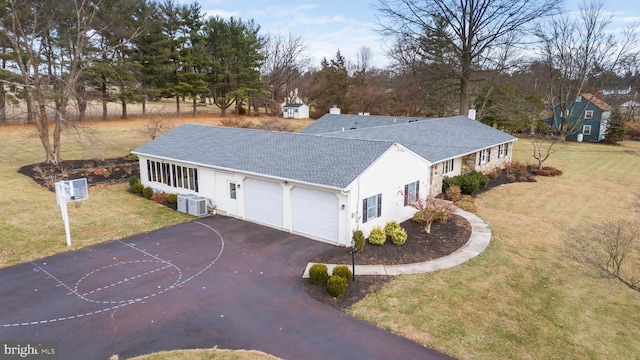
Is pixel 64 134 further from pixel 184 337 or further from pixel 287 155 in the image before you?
pixel 184 337

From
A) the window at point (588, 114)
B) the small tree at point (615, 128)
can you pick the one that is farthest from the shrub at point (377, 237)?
the window at point (588, 114)

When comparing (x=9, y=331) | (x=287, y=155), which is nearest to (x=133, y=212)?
(x=287, y=155)

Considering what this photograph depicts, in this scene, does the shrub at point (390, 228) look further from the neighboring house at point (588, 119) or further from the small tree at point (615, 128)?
the small tree at point (615, 128)

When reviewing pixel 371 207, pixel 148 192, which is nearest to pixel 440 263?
pixel 371 207

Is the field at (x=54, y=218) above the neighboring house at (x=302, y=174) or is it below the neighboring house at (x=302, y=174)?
below

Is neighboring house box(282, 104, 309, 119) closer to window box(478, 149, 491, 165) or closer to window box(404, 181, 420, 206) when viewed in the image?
window box(478, 149, 491, 165)

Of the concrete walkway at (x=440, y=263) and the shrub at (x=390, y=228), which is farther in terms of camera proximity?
the shrub at (x=390, y=228)

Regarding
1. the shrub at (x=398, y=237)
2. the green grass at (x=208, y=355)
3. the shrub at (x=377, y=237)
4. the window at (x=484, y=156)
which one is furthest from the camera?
the window at (x=484, y=156)

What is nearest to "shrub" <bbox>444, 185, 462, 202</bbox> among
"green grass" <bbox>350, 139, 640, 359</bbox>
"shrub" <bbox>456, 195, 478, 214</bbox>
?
"shrub" <bbox>456, 195, 478, 214</bbox>
